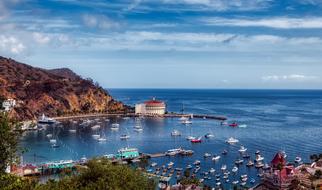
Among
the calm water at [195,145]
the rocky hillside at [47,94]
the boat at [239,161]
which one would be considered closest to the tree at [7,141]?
the calm water at [195,145]

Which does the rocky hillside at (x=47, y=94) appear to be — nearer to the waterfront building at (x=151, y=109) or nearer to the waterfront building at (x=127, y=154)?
the waterfront building at (x=151, y=109)

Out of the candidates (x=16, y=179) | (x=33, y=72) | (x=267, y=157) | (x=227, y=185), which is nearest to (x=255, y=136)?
(x=267, y=157)

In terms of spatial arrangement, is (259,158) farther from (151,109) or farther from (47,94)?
(47,94)

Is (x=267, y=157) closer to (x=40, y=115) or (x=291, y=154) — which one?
(x=291, y=154)

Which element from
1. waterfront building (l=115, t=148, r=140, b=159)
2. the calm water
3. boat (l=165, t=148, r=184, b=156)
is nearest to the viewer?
waterfront building (l=115, t=148, r=140, b=159)

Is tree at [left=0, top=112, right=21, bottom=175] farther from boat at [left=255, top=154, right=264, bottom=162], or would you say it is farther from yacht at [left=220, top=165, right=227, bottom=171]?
boat at [left=255, top=154, right=264, bottom=162]

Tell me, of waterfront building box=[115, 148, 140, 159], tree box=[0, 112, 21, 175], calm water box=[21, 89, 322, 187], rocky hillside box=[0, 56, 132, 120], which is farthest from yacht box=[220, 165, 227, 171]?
rocky hillside box=[0, 56, 132, 120]
